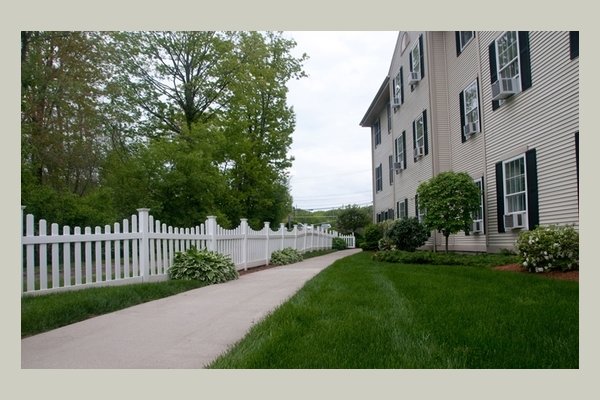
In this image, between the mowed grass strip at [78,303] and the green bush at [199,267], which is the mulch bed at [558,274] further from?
the mowed grass strip at [78,303]

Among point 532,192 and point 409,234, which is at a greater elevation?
point 532,192

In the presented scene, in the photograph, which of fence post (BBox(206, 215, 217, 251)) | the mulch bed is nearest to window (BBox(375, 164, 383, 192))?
fence post (BBox(206, 215, 217, 251))

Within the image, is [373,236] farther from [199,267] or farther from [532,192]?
[199,267]

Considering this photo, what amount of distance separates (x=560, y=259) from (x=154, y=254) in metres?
6.64

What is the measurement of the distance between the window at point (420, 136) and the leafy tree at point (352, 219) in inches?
901

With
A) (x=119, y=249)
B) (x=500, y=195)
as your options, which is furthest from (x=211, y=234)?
(x=500, y=195)

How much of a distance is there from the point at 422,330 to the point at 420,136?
14103 millimetres

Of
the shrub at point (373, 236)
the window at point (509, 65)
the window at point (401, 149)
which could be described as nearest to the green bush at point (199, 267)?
the window at point (509, 65)

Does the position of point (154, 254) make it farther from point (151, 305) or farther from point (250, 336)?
point (250, 336)

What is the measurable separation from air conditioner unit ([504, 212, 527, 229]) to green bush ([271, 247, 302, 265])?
674cm

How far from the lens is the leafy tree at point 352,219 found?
40969mm

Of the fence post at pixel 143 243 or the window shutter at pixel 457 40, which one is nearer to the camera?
the fence post at pixel 143 243

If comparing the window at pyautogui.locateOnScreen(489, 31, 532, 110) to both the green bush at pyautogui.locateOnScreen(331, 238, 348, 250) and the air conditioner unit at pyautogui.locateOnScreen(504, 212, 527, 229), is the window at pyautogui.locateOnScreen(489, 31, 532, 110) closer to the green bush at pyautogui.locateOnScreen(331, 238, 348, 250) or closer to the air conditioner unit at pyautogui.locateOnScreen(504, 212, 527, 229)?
the air conditioner unit at pyautogui.locateOnScreen(504, 212, 527, 229)

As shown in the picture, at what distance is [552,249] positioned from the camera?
815 cm
